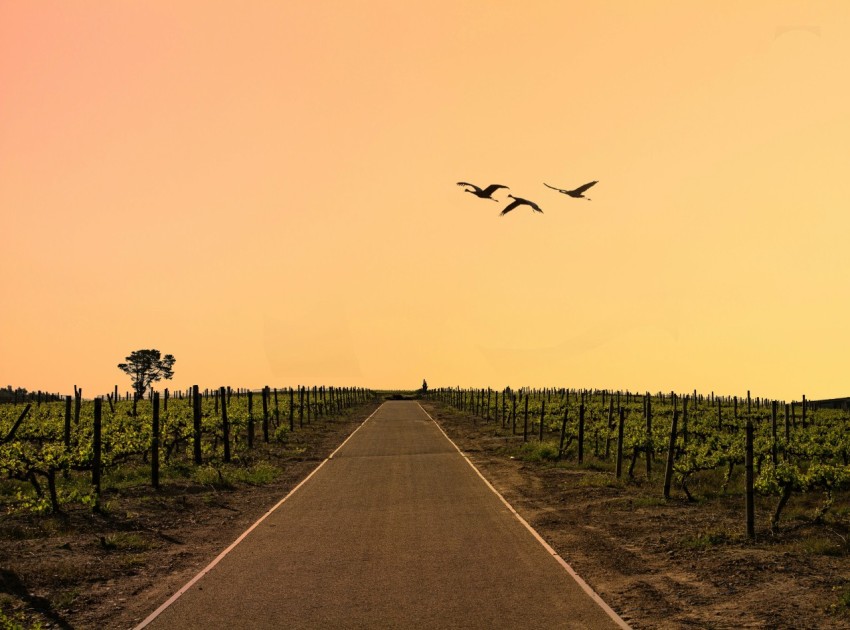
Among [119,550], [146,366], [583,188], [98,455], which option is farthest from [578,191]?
[146,366]

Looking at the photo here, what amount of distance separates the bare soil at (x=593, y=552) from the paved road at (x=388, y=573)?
614 mm

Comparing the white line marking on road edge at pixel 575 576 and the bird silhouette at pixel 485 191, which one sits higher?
the bird silhouette at pixel 485 191

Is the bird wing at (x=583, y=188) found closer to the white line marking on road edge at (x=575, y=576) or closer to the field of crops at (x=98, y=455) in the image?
the white line marking on road edge at (x=575, y=576)

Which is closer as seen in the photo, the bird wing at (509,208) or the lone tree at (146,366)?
the bird wing at (509,208)

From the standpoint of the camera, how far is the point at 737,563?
41.4 feet

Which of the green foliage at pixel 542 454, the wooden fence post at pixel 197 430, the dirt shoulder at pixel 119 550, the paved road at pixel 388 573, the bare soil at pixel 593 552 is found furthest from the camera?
the green foliage at pixel 542 454

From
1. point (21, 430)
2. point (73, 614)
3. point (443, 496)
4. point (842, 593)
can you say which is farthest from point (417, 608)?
point (21, 430)

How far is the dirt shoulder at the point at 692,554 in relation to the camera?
1001 cm

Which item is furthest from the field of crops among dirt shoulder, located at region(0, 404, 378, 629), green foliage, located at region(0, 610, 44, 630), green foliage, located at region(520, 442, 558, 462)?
green foliage, located at region(520, 442, 558, 462)

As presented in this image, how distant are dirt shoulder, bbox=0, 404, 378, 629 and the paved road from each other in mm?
694

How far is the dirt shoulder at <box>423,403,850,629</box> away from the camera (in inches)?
394

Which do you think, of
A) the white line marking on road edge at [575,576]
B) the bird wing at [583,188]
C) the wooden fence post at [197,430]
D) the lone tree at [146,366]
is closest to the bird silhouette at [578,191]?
the bird wing at [583,188]

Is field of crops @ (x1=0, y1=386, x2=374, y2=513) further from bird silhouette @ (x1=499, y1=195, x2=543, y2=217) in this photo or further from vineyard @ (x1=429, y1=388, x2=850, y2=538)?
A: vineyard @ (x1=429, y1=388, x2=850, y2=538)

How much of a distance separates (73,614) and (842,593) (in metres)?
10.1
